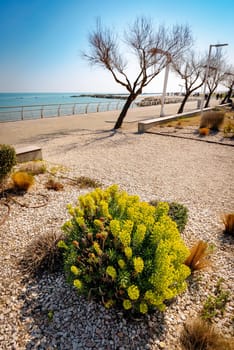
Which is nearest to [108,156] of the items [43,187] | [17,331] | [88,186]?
[88,186]

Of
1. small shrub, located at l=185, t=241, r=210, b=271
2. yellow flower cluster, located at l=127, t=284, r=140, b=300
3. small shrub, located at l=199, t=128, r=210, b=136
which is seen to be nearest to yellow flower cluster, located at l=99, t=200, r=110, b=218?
yellow flower cluster, located at l=127, t=284, r=140, b=300

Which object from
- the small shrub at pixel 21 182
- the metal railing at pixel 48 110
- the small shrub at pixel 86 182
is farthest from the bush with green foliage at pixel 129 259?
the metal railing at pixel 48 110

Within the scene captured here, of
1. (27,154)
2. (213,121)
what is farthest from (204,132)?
(27,154)

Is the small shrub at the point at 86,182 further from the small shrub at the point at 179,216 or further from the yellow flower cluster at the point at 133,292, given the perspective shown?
the yellow flower cluster at the point at 133,292

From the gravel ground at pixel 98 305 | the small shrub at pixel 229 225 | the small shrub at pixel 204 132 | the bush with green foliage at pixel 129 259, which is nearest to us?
the bush with green foliage at pixel 129 259

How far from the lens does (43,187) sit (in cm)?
430

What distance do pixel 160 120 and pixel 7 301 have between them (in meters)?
12.2

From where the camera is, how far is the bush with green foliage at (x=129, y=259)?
60.9 inches

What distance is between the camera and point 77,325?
1732 millimetres

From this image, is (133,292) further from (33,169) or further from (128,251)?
(33,169)

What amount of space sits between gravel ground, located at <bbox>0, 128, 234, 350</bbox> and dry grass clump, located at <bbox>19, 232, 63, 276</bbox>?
91mm

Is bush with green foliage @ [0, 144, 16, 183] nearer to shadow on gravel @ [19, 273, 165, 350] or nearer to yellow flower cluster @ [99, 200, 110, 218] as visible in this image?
shadow on gravel @ [19, 273, 165, 350]

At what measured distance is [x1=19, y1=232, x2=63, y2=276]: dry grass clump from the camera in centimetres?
228

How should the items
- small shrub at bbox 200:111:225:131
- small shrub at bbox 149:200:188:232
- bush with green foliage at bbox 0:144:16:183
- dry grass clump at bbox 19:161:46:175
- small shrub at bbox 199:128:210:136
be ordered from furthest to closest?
1. small shrub at bbox 200:111:225:131
2. small shrub at bbox 199:128:210:136
3. dry grass clump at bbox 19:161:46:175
4. bush with green foliage at bbox 0:144:16:183
5. small shrub at bbox 149:200:188:232
